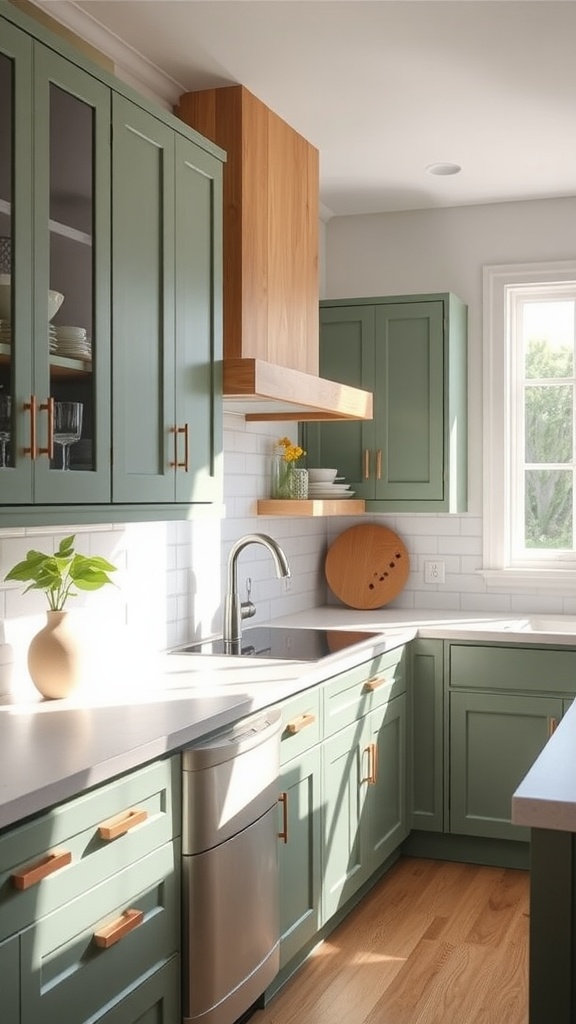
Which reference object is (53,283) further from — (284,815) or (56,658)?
(284,815)

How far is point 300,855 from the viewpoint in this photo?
3.12 m

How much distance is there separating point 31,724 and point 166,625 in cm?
123

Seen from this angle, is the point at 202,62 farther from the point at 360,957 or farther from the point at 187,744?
the point at 360,957

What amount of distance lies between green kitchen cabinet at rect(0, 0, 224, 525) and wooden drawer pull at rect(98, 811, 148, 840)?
0.63 metres

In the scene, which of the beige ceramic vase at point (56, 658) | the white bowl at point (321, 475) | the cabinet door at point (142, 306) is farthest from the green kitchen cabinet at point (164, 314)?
the white bowl at point (321, 475)

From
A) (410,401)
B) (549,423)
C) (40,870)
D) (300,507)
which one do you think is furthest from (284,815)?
(549,423)

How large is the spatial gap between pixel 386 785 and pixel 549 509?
1591 mm

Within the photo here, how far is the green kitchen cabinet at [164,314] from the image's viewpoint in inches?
105

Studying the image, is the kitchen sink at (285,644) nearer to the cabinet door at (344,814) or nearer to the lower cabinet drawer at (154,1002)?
the cabinet door at (344,814)

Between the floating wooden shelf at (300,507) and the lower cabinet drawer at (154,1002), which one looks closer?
the lower cabinet drawer at (154,1002)

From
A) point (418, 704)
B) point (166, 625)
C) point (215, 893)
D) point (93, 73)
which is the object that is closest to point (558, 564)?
point (418, 704)

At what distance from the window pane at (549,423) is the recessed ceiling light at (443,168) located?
1059mm

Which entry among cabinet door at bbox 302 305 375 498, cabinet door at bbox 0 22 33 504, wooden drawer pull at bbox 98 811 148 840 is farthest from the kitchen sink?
cabinet door at bbox 0 22 33 504

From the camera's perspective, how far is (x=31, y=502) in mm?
2289
